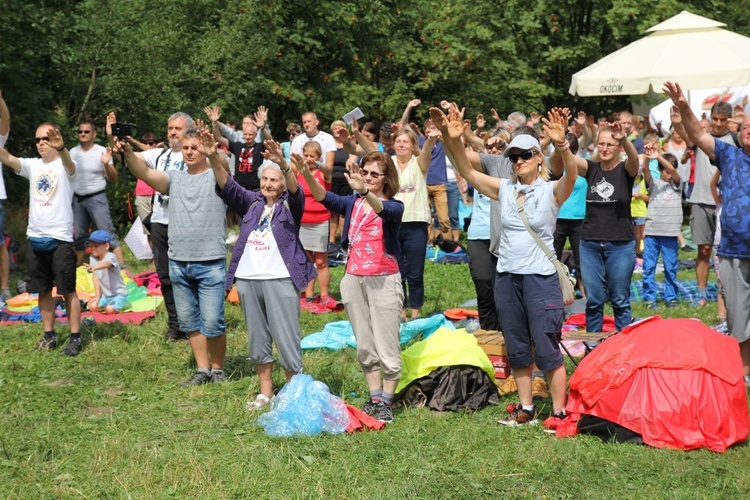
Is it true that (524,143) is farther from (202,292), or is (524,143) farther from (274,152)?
(202,292)

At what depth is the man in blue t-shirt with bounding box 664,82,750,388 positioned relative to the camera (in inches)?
257

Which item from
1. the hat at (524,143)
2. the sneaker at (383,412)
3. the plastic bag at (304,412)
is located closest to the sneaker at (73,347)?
the plastic bag at (304,412)

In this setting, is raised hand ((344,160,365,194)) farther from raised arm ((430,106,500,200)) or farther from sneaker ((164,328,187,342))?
sneaker ((164,328,187,342))

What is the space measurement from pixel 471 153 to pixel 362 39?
536 inches

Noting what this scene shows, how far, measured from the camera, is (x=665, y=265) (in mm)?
10945

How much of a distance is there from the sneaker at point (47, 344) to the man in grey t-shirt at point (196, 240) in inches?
75.8

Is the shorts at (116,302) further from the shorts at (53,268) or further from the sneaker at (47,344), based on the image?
the shorts at (53,268)

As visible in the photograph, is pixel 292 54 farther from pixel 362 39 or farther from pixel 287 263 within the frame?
pixel 287 263

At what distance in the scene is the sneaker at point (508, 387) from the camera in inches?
277

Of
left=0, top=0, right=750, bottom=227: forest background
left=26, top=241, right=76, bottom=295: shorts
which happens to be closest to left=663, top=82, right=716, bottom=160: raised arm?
left=26, top=241, right=76, bottom=295: shorts

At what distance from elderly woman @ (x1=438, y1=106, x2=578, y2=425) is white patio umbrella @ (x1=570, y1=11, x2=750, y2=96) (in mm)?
6606

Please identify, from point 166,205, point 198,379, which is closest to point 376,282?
point 198,379

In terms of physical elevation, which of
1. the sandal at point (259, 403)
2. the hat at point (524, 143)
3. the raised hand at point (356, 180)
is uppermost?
the hat at point (524, 143)

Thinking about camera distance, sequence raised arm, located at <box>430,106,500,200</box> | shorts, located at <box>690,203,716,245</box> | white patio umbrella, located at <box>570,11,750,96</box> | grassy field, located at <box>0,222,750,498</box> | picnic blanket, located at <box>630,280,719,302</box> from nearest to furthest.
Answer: grassy field, located at <box>0,222,750,498</box>
raised arm, located at <box>430,106,500,200</box>
shorts, located at <box>690,203,716,245</box>
picnic blanket, located at <box>630,280,719,302</box>
white patio umbrella, located at <box>570,11,750,96</box>
